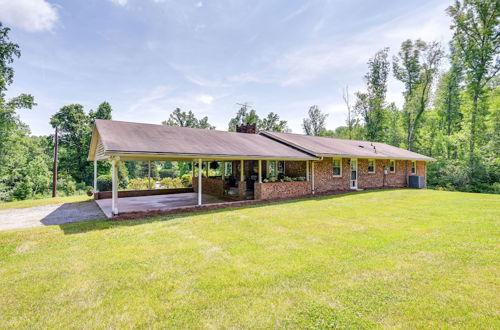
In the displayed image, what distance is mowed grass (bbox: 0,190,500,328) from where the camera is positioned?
9.32 feet

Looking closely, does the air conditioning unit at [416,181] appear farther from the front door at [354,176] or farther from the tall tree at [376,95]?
the tall tree at [376,95]

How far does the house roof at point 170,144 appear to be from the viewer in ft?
27.1

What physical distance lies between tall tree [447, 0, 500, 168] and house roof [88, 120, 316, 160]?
22.0 metres

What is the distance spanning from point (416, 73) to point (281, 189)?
28.4 m

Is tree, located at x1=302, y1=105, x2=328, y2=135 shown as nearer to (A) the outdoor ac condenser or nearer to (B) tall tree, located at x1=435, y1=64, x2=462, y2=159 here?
(B) tall tree, located at x1=435, y1=64, x2=462, y2=159

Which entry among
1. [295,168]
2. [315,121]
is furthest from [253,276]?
[315,121]

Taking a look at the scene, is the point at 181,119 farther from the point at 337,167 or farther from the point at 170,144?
the point at 170,144

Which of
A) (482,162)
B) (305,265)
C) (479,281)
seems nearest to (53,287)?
(305,265)

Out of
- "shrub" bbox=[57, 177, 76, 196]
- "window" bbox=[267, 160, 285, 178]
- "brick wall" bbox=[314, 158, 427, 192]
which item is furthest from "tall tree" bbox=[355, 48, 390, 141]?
"shrub" bbox=[57, 177, 76, 196]

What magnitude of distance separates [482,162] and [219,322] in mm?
28947

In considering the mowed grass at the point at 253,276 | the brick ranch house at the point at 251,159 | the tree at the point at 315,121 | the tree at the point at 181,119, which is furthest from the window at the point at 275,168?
the tree at the point at 315,121

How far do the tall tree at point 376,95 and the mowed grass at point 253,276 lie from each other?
28.3m

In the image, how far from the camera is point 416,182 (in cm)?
1880

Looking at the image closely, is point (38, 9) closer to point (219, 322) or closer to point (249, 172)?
point (249, 172)
